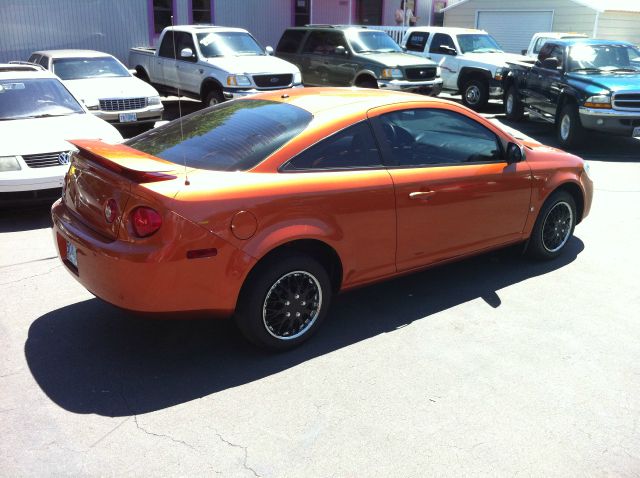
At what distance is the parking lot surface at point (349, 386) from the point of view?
10.1 ft

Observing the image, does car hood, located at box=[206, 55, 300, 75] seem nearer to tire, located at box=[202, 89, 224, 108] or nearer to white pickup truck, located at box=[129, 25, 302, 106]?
white pickup truck, located at box=[129, 25, 302, 106]

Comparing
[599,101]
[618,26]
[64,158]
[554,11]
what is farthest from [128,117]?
[618,26]

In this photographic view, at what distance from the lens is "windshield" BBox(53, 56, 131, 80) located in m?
11.2

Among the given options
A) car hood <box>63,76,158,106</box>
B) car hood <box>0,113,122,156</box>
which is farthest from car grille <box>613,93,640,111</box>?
car hood <box>0,113,122,156</box>

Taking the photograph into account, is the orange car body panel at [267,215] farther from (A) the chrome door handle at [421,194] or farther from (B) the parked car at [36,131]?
(B) the parked car at [36,131]

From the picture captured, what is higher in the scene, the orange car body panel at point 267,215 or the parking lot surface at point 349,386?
the orange car body panel at point 267,215

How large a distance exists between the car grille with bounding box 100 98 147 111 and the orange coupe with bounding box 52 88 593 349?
6.45 meters

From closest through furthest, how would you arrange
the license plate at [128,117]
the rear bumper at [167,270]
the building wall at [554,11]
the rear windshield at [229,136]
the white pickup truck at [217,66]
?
the rear bumper at [167,270] → the rear windshield at [229,136] → the license plate at [128,117] → the white pickup truck at [217,66] → the building wall at [554,11]

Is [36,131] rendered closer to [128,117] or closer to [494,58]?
[128,117]

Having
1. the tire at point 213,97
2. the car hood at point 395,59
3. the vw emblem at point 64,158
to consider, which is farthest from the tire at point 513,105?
the vw emblem at point 64,158

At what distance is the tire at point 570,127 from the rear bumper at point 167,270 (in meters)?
9.49

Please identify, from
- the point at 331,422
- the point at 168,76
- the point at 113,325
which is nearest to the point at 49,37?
the point at 168,76

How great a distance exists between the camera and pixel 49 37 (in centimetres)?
1669

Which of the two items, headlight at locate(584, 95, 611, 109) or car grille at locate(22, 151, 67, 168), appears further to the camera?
headlight at locate(584, 95, 611, 109)
